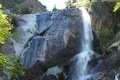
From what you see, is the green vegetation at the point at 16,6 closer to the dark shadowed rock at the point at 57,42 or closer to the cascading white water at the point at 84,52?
the dark shadowed rock at the point at 57,42

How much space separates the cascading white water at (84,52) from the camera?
33875mm

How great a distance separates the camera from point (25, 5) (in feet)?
208

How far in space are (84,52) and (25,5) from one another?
29.4 meters

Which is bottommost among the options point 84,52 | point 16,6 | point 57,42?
point 84,52

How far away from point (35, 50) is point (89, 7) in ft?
29.5

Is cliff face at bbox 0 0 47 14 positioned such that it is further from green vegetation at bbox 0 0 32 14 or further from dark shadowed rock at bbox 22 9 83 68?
dark shadowed rock at bbox 22 9 83 68

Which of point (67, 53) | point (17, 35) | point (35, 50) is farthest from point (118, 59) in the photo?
point (17, 35)

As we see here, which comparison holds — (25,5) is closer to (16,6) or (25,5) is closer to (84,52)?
(16,6)

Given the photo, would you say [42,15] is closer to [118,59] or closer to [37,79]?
[37,79]

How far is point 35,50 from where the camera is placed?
35750 mm

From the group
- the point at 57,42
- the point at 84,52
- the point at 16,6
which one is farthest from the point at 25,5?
the point at 84,52

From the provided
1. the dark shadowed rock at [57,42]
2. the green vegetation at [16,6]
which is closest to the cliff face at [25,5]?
the green vegetation at [16,6]

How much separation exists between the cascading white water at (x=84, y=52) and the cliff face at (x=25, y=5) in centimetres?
2189

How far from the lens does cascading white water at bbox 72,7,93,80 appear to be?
33875 millimetres
